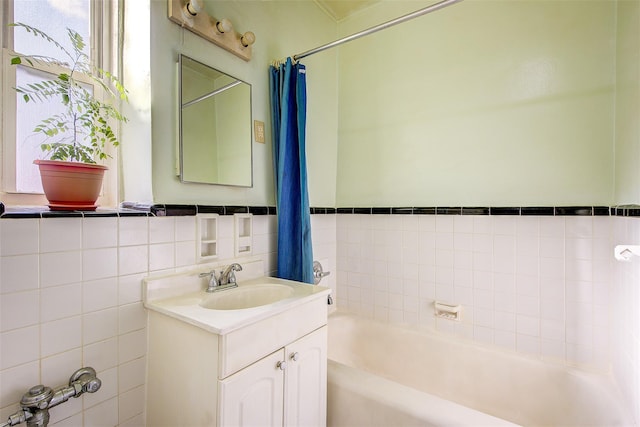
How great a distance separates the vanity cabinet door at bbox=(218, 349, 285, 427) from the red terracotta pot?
73 centimetres

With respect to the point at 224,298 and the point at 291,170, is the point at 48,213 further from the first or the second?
the point at 291,170

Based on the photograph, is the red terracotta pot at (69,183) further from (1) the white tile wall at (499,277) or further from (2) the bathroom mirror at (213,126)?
(1) the white tile wall at (499,277)

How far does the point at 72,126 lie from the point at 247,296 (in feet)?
3.12

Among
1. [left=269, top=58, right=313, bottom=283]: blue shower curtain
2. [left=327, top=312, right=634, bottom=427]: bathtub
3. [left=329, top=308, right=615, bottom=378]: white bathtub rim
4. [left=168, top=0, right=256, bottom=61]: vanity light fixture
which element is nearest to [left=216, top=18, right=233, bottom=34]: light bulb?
[left=168, top=0, right=256, bottom=61]: vanity light fixture

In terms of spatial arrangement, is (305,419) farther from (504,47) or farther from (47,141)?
(504,47)

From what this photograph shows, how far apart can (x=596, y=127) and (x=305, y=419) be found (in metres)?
1.88

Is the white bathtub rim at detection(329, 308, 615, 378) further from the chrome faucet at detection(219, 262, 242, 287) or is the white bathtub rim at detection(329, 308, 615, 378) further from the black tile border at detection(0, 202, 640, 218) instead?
the chrome faucet at detection(219, 262, 242, 287)

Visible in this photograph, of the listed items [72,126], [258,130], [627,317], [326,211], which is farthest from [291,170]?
[627,317]

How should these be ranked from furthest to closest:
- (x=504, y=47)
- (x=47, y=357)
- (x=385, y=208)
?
(x=385, y=208) → (x=504, y=47) → (x=47, y=357)

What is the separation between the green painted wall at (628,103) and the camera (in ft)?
3.70

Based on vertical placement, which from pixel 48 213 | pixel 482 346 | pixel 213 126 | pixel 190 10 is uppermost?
pixel 190 10

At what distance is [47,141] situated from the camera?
1044mm

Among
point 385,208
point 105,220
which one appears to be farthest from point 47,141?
point 385,208

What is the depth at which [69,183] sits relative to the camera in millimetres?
912
